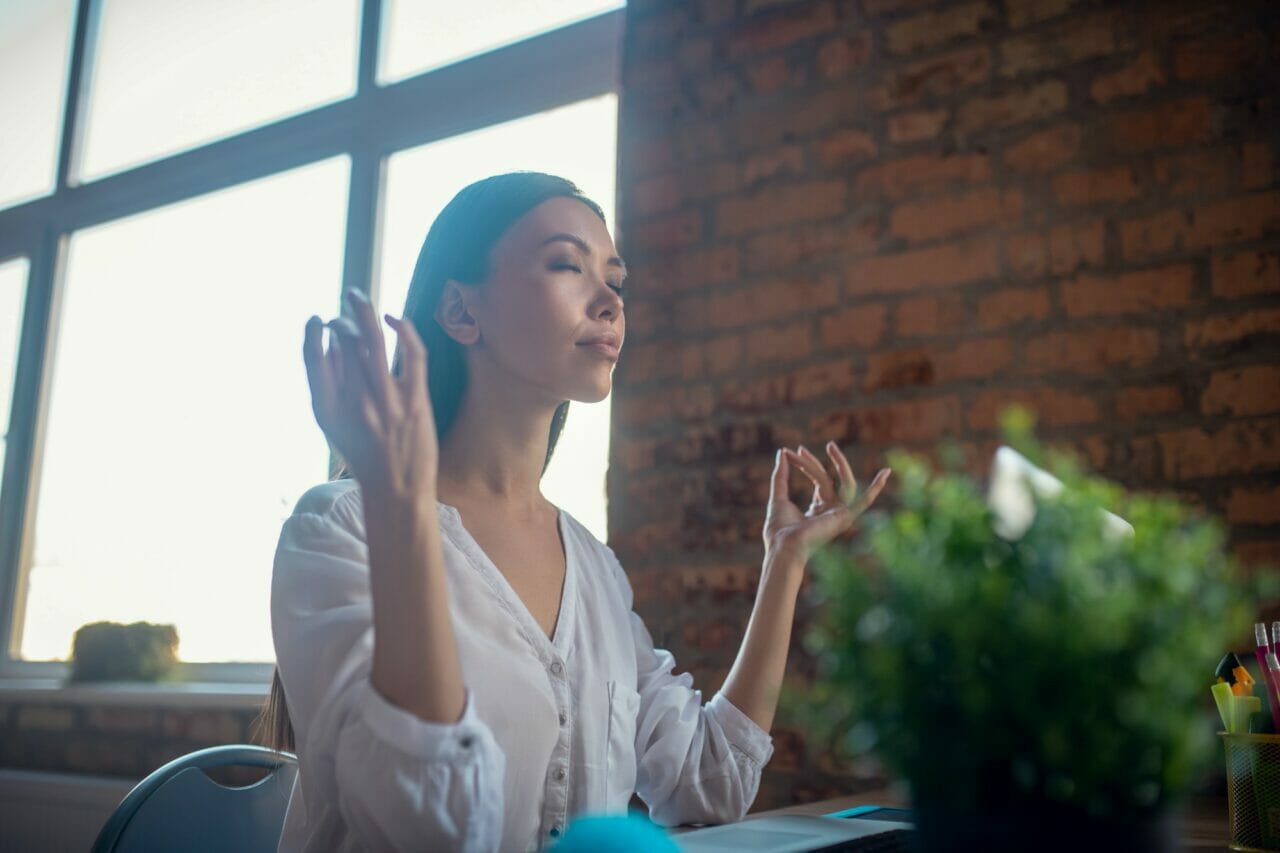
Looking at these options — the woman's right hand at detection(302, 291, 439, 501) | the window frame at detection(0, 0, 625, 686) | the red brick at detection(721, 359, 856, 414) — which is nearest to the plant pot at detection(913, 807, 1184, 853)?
the woman's right hand at detection(302, 291, 439, 501)

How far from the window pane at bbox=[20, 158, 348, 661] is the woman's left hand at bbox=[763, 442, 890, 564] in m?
1.78

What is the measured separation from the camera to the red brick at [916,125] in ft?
5.91

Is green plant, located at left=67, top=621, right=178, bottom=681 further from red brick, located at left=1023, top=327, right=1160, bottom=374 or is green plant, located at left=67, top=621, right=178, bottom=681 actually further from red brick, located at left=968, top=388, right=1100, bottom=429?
red brick, located at left=1023, top=327, right=1160, bottom=374

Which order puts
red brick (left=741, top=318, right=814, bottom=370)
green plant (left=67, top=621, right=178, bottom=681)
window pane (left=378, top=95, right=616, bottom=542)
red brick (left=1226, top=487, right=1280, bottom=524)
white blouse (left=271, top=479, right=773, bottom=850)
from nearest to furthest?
white blouse (left=271, top=479, right=773, bottom=850)
red brick (left=1226, top=487, right=1280, bottom=524)
red brick (left=741, top=318, right=814, bottom=370)
window pane (left=378, top=95, right=616, bottom=542)
green plant (left=67, top=621, right=178, bottom=681)

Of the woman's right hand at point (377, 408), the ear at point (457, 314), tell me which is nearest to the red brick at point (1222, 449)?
the ear at point (457, 314)

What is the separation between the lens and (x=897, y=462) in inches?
18.7

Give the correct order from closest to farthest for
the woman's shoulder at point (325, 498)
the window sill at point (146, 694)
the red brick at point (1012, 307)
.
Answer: the woman's shoulder at point (325, 498) < the red brick at point (1012, 307) < the window sill at point (146, 694)

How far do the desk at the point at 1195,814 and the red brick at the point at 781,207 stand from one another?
1015 millimetres

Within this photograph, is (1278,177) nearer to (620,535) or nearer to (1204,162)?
(1204,162)

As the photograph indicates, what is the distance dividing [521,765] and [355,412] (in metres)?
0.54

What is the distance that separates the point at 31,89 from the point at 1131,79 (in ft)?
12.1

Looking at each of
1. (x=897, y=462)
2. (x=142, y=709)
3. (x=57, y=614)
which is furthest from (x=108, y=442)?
(x=897, y=462)

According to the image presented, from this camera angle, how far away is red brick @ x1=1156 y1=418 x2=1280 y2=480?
1.48 m

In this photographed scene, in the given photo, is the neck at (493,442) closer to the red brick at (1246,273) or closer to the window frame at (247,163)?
the red brick at (1246,273)
